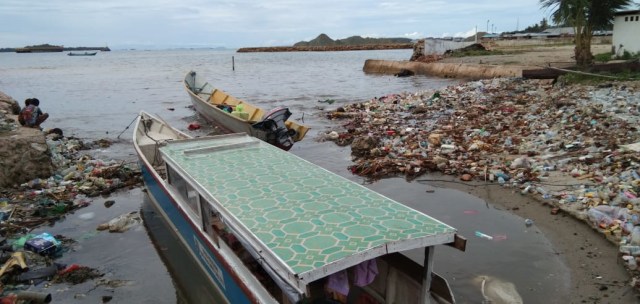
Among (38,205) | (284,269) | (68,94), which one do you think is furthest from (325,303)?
(68,94)

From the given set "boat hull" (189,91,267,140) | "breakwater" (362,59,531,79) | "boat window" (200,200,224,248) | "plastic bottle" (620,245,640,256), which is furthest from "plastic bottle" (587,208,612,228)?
"breakwater" (362,59,531,79)

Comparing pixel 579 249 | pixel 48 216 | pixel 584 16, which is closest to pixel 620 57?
pixel 584 16

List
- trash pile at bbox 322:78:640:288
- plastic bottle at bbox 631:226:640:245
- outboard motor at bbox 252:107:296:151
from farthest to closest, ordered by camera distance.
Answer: outboard motor at bbox 252:107:296:151, trash pile at bbox 322:78:640:288, plastic bottle at bbox 631:226:640:245

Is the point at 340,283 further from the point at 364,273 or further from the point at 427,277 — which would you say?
the point at 427,277

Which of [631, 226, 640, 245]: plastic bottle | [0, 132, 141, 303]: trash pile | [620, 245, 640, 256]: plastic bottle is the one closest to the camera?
[620, 245, 640, 256]: plastic bottle

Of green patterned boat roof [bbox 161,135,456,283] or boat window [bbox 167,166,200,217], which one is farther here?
boat window [bbox 167,166,200,217]

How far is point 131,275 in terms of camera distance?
649 cm

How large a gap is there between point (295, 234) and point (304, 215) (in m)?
0.40

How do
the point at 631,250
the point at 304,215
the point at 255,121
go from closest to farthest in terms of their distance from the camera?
the point at 304,215 → the point at 631,250 → the point at 255,121

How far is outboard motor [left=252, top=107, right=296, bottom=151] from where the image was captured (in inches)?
444

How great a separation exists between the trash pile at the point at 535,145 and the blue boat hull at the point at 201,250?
434 centimetres

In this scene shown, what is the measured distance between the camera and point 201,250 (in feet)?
18.0

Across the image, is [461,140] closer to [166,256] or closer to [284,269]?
[166,256]

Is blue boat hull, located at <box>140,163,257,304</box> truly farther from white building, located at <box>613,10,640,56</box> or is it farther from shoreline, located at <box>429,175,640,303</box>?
white building, located at <box>613,10,640,56</box>
